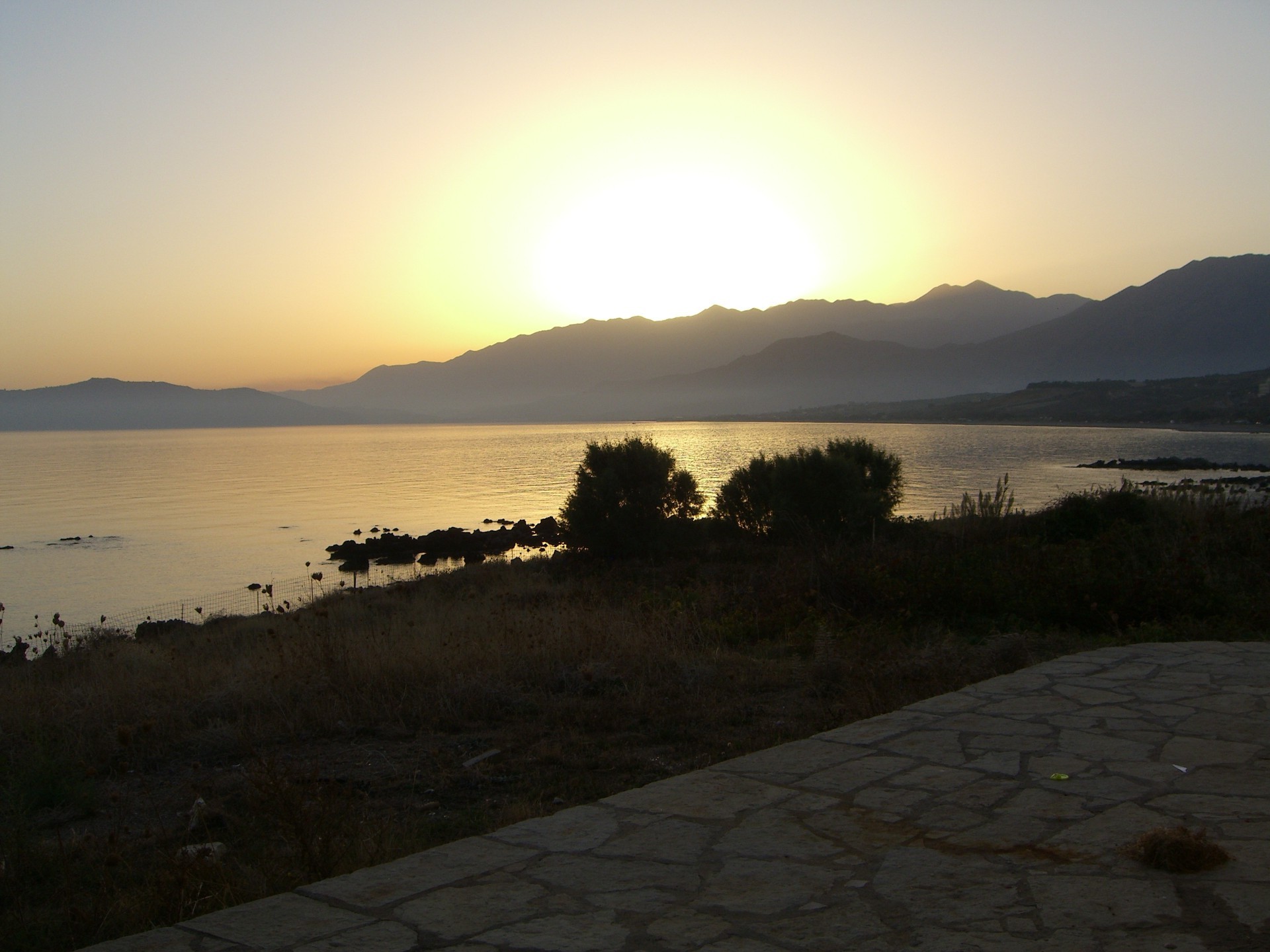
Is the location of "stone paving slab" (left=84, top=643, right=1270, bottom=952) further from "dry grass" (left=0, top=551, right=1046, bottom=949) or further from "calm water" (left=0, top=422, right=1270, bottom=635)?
"calm water" (left=0, top=422, right=1270, bottom=635)

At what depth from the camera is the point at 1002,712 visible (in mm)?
4547

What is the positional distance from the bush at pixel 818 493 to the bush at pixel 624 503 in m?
1.79

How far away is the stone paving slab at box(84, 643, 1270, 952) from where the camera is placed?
7.89 ft

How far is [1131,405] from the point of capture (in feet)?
381

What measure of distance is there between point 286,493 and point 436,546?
2679 centimetres

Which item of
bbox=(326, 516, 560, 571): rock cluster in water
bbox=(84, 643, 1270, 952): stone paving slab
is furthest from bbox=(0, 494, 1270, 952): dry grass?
bbox=(326, 516, 560, 571): rock cluster in water

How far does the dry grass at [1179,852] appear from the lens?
2664mm

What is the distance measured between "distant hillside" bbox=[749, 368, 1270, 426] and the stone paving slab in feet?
348

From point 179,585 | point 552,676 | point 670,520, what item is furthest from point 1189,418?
point 552,676

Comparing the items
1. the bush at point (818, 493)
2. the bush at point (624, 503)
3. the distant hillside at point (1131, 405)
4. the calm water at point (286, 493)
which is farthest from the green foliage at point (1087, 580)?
the distant hillside at point (1131, 405)

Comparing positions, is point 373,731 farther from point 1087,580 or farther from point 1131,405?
point 1131,405

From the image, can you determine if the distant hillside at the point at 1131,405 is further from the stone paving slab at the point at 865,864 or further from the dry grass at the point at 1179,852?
the dry grass at the point at 1179,852

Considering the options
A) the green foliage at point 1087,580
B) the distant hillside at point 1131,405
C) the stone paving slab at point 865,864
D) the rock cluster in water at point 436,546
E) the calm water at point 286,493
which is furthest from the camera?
the distant hillside at point 1131,405

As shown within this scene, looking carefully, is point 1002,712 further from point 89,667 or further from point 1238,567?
point 89,667
